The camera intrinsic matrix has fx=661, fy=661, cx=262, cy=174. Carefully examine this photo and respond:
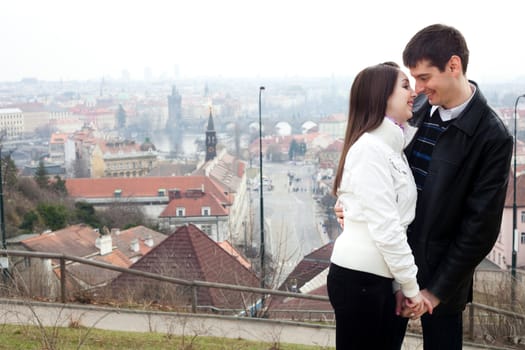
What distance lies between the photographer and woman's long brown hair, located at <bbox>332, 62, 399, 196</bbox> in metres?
1.92

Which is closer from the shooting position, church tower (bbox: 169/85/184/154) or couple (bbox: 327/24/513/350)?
couple (bbox: 327/24/513/350)

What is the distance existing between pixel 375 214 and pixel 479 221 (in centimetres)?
31

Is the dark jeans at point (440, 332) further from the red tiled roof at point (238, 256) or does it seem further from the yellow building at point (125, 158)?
the yellow building at point (125, 158)

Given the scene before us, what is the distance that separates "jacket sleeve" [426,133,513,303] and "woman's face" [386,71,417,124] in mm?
253

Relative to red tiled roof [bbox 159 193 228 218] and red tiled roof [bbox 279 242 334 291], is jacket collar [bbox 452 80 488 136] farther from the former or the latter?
red tiled roof [bbox 159 193 228 218]

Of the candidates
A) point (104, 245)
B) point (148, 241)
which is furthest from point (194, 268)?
point (148, 241)

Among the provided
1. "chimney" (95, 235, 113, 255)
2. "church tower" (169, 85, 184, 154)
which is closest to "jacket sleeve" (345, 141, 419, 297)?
"chimney" (95, 235, 113, 255)

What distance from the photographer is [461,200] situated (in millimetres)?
1936

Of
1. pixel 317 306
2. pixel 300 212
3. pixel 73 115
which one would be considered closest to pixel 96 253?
pixel 317 306

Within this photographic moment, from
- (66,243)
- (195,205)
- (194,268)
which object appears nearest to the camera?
(194,268)

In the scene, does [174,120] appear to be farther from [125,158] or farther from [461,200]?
[461,200]

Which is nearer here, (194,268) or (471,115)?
(471,115)

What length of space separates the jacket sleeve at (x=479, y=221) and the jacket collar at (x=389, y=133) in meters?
0.24

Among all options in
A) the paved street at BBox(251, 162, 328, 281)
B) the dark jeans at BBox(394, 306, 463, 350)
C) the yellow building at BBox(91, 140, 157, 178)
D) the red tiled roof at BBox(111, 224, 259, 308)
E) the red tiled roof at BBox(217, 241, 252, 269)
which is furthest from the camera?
the yellow building at BBox(91, 140, 157, 178)
